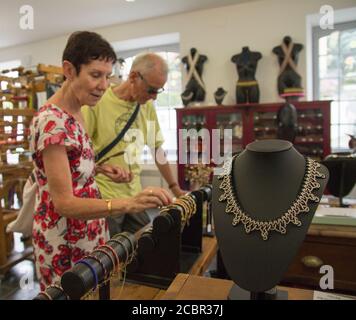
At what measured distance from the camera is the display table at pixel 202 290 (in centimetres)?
78

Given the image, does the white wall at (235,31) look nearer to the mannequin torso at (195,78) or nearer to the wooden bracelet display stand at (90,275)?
the mannequin torso at (195,78)

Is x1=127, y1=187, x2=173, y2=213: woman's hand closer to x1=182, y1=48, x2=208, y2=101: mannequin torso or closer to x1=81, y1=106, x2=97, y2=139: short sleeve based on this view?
x1=81, y1=106, x2=97, y2=139: short sleeve

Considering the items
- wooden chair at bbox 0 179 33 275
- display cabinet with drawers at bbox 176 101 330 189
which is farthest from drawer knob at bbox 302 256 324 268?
wooden chair at bbox 0 179 33 275

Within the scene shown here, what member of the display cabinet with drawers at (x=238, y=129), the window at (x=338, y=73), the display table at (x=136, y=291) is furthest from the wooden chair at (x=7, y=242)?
the window at (x=338, y=73)

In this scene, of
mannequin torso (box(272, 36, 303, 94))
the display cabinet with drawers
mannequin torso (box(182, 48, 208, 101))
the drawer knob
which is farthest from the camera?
mannequin torso (box(182, 48, 208, 101))

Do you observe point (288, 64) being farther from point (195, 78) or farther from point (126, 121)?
point (126, 121)

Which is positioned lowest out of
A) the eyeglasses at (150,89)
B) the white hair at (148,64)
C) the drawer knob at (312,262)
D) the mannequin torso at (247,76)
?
the drawer knob at (312,262)

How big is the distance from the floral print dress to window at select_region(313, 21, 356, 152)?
3669 millimetres

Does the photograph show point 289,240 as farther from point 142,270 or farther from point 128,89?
point 128,89

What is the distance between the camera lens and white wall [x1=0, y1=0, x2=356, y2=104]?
12.5ft

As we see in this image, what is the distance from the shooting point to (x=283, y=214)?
682mm

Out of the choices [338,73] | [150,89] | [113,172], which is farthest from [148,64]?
[338,73]

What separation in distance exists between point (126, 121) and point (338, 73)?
3593 millimetres

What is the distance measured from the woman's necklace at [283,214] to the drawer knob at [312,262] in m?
0.65
